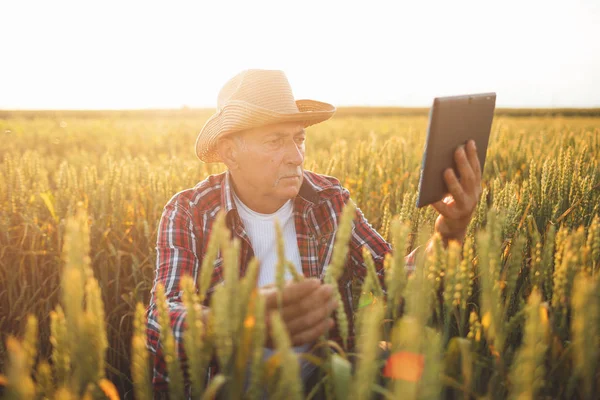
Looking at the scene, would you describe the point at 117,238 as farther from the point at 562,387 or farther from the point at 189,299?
the point at 562,387

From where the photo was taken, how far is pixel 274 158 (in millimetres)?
1890

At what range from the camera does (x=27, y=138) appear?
896 centimetres

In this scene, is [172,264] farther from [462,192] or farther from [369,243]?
[462,192]

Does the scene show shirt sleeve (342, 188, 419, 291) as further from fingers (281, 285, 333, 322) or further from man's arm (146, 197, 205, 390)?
fingers (281, 285, 333, 322)

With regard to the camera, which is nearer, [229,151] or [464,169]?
[464,169]

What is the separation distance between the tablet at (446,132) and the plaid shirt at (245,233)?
31cm

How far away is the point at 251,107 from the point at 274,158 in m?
0.24

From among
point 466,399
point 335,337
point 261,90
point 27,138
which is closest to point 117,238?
point 261,90

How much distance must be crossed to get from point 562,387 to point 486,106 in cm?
96

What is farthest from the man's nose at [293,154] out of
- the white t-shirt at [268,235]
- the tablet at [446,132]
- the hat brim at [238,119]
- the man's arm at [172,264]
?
the tablet at [446,132]

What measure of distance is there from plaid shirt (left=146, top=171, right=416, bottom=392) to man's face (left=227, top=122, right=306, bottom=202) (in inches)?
5.3

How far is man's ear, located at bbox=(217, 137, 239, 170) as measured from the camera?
6.51ft

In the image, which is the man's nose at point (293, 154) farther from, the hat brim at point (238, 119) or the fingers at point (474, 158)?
the fingers at point (474, 158)

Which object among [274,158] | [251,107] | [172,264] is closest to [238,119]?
[251,107]
